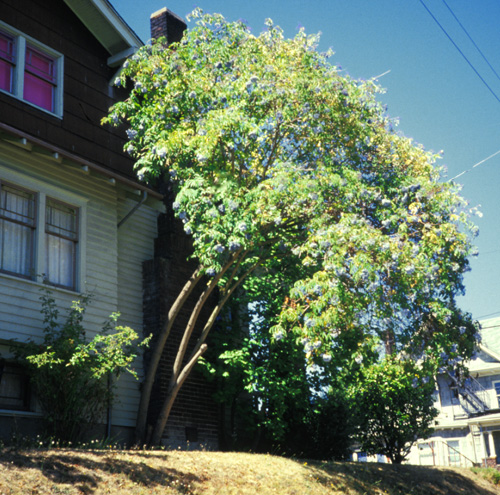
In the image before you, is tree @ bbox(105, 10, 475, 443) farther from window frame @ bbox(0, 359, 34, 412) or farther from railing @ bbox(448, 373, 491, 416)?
railing @ bbox(448, 373, 491, 416)

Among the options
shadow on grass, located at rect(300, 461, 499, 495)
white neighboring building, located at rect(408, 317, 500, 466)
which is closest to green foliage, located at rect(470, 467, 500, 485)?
shadow on grass, located at rect(300, 461, 499, 495)

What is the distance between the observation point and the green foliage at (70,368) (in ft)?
36.2

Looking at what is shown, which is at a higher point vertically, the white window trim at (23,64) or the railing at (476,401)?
the white window trim at (23,64)

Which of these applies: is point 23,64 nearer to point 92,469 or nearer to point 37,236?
point 37,236

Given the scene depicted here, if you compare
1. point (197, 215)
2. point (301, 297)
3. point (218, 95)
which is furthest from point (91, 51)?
point (301, 297)

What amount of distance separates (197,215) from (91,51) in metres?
5.49

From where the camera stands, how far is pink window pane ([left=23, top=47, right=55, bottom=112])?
43.0 ft

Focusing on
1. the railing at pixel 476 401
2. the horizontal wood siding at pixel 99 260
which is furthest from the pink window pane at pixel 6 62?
the railing at pixel 476 401

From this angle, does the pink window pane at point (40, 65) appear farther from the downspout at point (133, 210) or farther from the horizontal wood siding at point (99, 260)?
the downspout at point (133, 210)

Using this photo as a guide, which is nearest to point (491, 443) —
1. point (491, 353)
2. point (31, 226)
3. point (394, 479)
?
point (491, 353)

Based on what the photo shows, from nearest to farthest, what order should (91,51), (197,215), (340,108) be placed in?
1. (197,215)
2. (340,108)
3. (91,51)

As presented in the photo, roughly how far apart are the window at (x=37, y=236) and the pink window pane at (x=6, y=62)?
2.14 meters

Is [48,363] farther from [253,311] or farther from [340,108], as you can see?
[340,108]

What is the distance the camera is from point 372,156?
13477 mm
